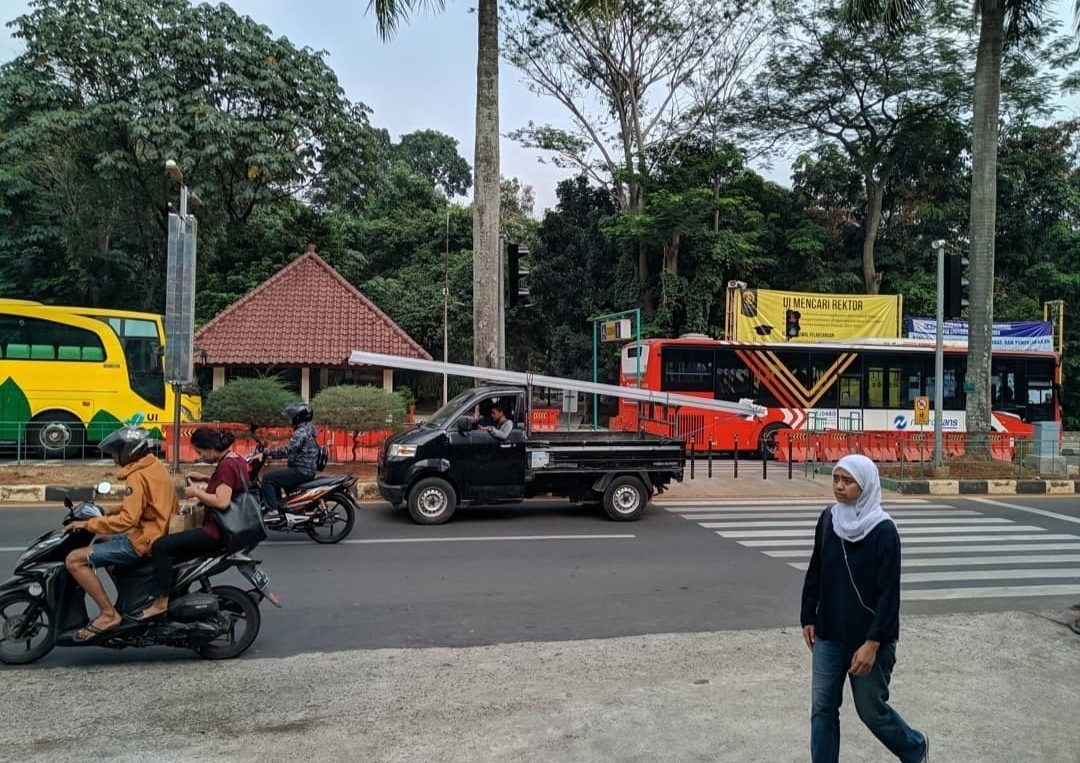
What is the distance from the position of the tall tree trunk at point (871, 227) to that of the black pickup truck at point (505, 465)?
2216 cm

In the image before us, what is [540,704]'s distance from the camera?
4727mm

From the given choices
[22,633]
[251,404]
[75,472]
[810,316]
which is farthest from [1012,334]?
[22,633]

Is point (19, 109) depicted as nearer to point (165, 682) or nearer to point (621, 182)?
point (621, 182)

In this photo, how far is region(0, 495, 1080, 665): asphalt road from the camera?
6371mm

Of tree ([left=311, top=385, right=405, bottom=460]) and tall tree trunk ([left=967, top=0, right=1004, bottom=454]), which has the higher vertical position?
tall tree trunk ([left=967, top=0, right=1004, bottom=454])

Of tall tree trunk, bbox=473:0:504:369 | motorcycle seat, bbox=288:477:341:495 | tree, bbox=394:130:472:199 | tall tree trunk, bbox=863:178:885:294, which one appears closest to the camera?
motorcycle seat, bbox=288:477:341:495

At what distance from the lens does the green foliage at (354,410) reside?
15.0 meters

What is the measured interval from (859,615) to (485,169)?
39.6ft

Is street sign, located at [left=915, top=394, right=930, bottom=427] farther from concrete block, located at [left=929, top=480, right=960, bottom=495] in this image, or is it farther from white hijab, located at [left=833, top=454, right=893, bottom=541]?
white hijab, located at [left=833, top=454, right=893, bottom=541]

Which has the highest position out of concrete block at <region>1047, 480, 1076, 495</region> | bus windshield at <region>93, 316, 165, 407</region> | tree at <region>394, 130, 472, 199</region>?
tree at <region>394, 130, 472, 199</region>

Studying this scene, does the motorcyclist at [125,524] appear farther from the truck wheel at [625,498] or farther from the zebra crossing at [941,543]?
the truck wheel at [625,498]

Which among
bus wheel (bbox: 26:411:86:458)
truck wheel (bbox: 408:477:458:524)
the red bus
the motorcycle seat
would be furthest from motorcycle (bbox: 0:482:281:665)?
the red bus

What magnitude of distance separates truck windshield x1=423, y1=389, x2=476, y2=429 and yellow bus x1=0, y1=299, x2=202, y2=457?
784 cm

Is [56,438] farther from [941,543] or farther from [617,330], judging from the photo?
[941,543]
